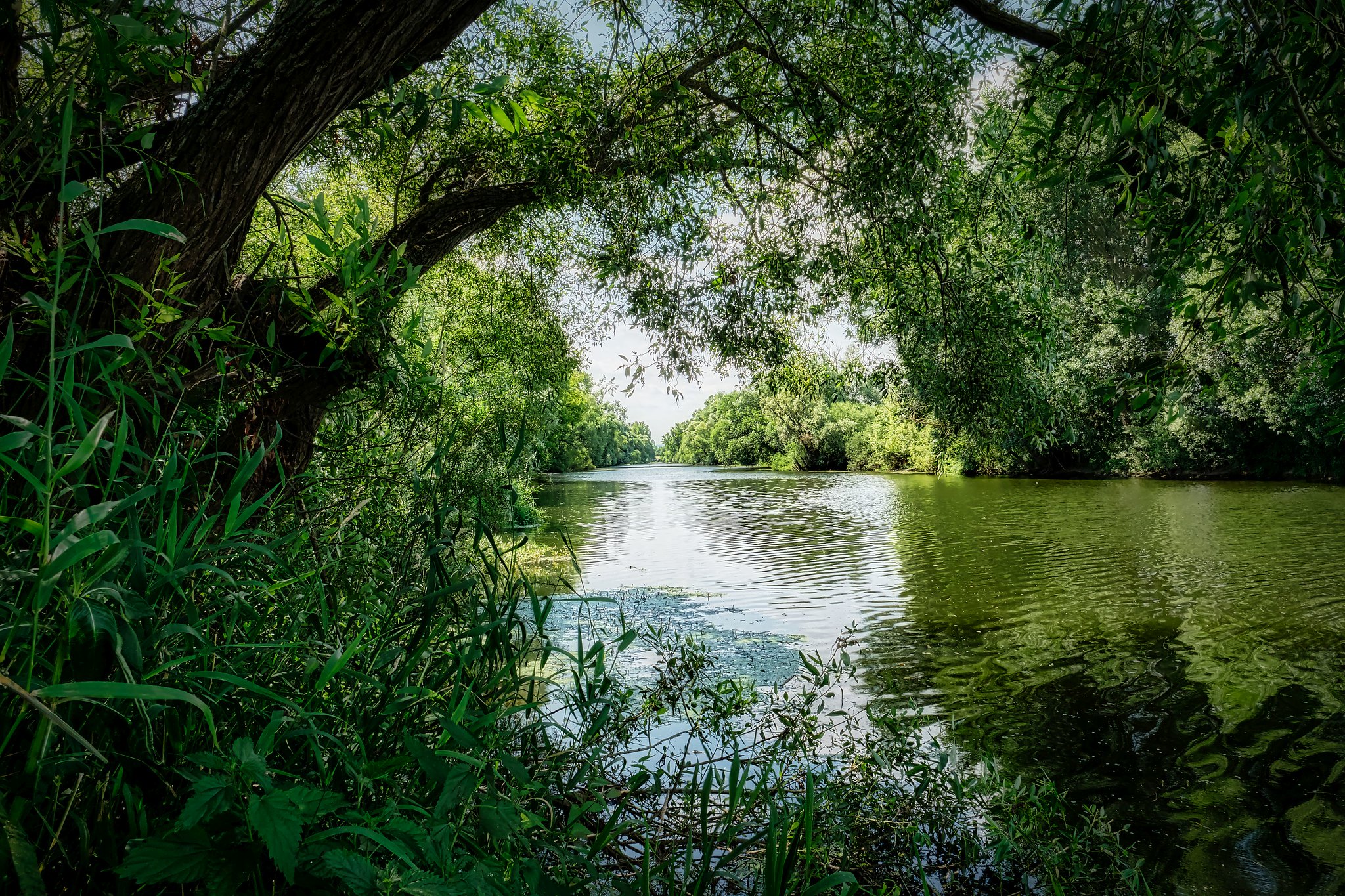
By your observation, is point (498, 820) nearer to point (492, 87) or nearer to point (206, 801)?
point (206, 801)

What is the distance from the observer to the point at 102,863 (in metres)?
1.15

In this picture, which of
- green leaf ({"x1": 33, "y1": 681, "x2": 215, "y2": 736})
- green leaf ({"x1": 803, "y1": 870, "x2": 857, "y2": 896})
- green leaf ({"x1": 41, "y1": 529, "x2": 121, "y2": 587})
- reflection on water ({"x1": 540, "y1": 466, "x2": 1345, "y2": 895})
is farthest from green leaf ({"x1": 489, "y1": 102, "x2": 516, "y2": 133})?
reflection on water ({"x1": 540, "y1": 466, "x2": 1345, "y2": 895})

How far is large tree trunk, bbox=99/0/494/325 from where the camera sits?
236 cm

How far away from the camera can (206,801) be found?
1.04 m

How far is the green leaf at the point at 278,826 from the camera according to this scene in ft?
3.20

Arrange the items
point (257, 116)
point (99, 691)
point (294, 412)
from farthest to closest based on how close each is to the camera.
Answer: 1. point (294, 412)
2. point (257, 116)
3. point (99, 691)

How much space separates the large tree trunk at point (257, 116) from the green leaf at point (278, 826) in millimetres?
1912

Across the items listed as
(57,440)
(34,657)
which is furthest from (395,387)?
(34,657)

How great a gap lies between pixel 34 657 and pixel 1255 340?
25149 millimetres

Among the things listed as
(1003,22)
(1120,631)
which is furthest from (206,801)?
(1120,631)

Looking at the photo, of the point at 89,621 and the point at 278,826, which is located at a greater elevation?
the point at 89,621

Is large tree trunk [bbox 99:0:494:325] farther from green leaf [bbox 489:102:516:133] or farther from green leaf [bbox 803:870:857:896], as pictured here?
green leaf [bbox 803:870:857:896]

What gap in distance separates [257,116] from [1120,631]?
10.0 metres

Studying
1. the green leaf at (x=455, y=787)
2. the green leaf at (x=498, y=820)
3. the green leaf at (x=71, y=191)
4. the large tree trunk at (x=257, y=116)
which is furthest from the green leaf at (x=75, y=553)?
the large tree trunk at (x=257, y=116)
